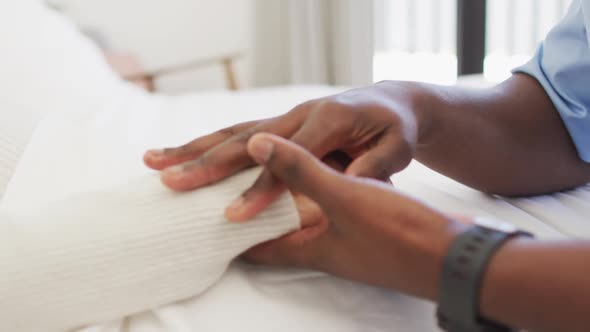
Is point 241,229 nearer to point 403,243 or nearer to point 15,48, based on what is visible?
point 403,243

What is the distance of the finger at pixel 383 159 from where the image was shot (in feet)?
1.64

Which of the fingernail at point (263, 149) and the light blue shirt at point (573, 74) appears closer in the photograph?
the fingernail at point (263, 149)

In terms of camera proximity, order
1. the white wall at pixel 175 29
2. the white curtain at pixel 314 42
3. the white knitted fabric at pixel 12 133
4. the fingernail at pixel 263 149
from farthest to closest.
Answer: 1. the white wall at pixel 175 29
2. the white curtain at pixel 314 42
3. the white knitted fabric at pixel 12 133
4. the fingernail at pixel 263 149

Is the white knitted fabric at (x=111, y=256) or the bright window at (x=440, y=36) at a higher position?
the white knitted fabric at (x=111, y=256)

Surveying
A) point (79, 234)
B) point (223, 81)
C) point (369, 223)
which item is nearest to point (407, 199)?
point (369, 223)

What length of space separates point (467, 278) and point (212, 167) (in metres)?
0.24

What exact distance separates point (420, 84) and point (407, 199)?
0.24 meters

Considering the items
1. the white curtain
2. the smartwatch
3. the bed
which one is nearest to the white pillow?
the bed

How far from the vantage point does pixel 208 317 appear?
46 cm

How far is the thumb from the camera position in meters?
0.43

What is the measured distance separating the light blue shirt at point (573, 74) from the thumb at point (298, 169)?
0.43 m

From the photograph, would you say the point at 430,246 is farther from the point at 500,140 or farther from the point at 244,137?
the point at 500,140

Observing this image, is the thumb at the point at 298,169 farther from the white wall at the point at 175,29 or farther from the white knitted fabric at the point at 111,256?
the white wall at the point at 175,29

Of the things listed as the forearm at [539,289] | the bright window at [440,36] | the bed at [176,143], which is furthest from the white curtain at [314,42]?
the forearm at [539,289]
